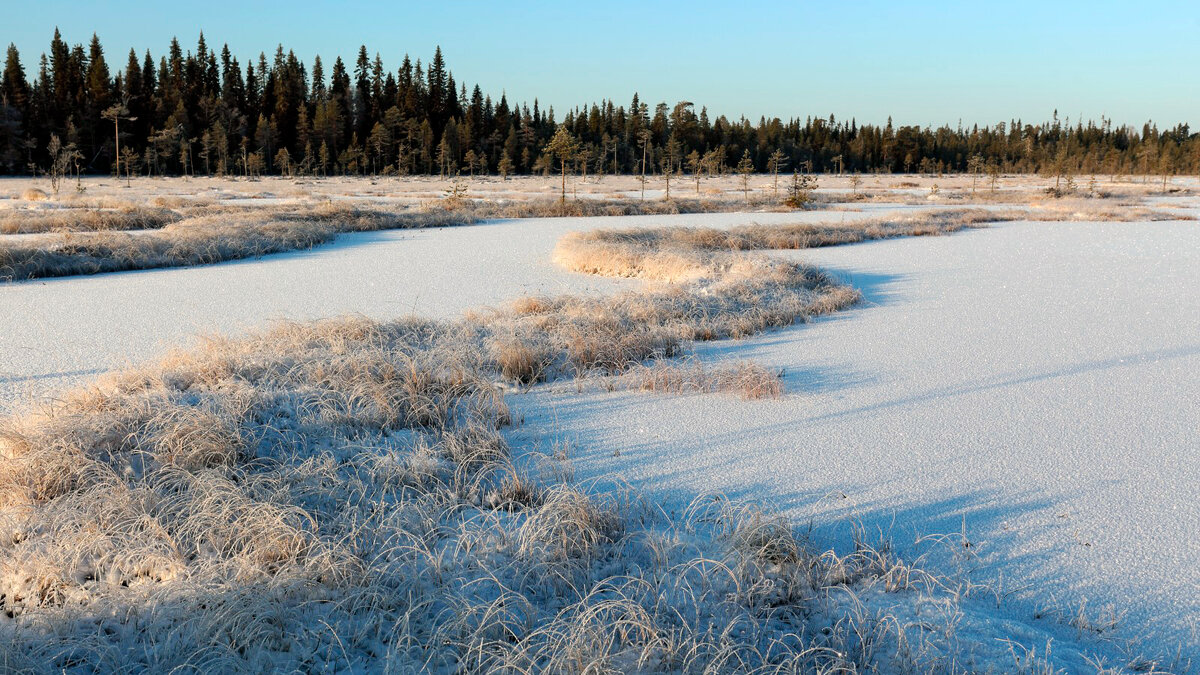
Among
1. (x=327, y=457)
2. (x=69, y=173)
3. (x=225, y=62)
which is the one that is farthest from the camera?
(x=225, y=62)

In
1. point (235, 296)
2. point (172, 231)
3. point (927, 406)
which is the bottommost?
point (927, 406)

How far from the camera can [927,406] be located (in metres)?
5.75

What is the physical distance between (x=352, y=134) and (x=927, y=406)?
76.5 metres

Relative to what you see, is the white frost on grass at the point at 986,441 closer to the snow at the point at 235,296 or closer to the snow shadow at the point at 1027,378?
the snow shadow at the point at 1027,378

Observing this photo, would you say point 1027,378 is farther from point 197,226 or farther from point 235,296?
point 197,226

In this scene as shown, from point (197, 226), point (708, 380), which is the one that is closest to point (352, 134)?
point (197, 226)

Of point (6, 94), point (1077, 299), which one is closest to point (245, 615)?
point (1077, 299)

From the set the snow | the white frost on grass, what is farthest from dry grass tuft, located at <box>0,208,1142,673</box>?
the snow

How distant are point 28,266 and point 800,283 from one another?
1256 centimetres

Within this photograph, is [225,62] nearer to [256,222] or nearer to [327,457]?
[256,222]

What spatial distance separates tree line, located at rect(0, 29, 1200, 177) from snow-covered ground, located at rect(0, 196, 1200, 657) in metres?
25.0

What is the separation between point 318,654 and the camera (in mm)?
2775

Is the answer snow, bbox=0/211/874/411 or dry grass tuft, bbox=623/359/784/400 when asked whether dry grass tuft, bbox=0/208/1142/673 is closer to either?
dry grass tuft, bbox=623/359/784/400

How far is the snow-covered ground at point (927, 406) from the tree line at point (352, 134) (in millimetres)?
25016
